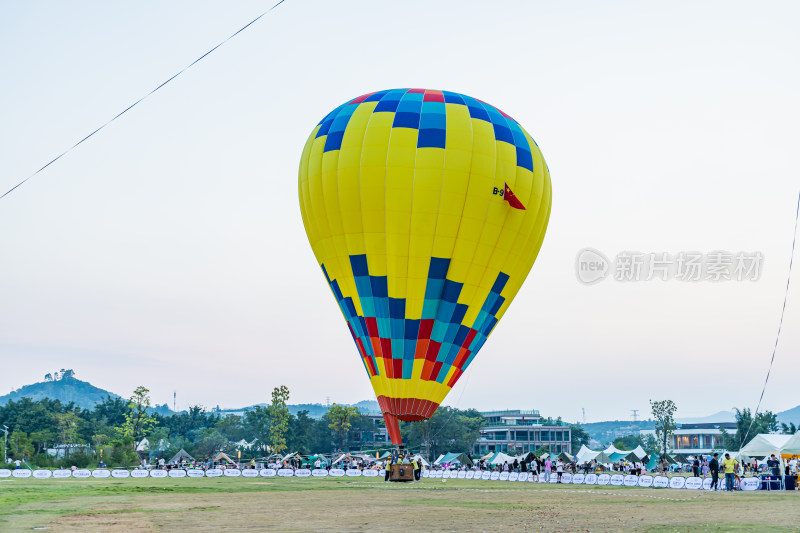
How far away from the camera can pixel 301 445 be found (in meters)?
123

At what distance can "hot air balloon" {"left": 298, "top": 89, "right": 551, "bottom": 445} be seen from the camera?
29922mm

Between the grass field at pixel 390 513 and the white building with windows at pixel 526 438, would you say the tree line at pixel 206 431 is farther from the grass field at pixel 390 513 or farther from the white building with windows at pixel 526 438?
the grass field at pixel 390 513

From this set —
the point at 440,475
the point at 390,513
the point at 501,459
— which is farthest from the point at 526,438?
the point at 390,513

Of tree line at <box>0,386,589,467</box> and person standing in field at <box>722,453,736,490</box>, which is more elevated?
person standing in field at <box>722,453,736,490</box>

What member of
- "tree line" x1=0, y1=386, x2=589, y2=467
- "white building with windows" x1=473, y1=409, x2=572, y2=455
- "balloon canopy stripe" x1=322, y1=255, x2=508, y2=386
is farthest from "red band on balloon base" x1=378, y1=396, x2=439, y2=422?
"white building with windows" x1=473, y1=409, x2=572, y2=455

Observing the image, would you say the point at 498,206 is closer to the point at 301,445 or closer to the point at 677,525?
the point at 677,525

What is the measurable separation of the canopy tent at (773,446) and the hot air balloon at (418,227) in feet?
67.8

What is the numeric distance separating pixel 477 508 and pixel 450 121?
15292mm

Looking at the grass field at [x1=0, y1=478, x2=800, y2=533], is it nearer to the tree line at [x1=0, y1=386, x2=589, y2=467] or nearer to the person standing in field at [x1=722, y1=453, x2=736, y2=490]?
the person standing in field at [x1=722, y1=453, x2=736, y2=490]

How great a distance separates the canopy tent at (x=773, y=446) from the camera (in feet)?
137

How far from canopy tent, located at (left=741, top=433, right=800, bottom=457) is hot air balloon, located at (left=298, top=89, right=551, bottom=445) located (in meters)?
20.7

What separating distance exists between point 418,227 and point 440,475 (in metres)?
28.8

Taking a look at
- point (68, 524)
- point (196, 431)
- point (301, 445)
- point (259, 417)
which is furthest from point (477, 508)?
point (196, 431)

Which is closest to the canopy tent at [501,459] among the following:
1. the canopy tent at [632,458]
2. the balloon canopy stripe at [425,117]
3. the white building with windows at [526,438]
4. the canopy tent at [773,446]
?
the canopy tent at [632,458]
